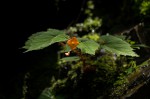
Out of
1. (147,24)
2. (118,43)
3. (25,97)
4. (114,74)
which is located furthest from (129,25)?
(25,97)

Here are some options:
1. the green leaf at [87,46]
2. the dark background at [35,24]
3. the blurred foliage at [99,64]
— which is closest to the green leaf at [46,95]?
the blurred foliage at [99,64]

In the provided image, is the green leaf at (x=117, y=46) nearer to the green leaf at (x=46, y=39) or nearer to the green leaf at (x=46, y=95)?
the green leaf at (x=46, y=39)

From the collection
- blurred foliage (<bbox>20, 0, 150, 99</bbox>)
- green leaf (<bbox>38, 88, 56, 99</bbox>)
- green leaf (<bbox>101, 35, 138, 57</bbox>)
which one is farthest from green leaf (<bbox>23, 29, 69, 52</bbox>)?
green leaf (<bbox>38, 88, 56, 99</bbox>)

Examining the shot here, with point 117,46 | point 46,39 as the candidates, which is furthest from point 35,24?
point 117,46

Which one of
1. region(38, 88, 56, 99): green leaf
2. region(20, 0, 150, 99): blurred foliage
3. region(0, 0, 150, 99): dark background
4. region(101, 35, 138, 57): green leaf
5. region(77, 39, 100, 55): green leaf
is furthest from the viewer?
region(0, 0, 150, 99): dark background

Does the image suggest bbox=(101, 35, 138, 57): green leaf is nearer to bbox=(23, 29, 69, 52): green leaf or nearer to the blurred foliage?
the blurred foliage

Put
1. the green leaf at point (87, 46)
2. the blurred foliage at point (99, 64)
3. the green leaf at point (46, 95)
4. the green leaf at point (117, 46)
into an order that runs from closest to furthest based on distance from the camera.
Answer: the green leaf at point (87, 46), the green leaf at point (117, 46), the blurred foliage at point (99, 64), the green leaf at point (46, 95)

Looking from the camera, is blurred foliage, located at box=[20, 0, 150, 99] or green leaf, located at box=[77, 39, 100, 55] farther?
blurred foliage, located at box=[20, 0, 150, 99]

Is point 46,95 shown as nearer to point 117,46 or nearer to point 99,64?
point 99,64

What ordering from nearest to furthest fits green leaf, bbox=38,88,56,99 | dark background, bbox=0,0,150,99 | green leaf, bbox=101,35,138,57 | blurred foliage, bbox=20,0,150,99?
green leaf, bbox=101,35,138,57 → blurred foliage, bbox=20,0,150,99 → green leaf, bbox=38,88,56,99 → dark background, bbox=0,0,150,99
